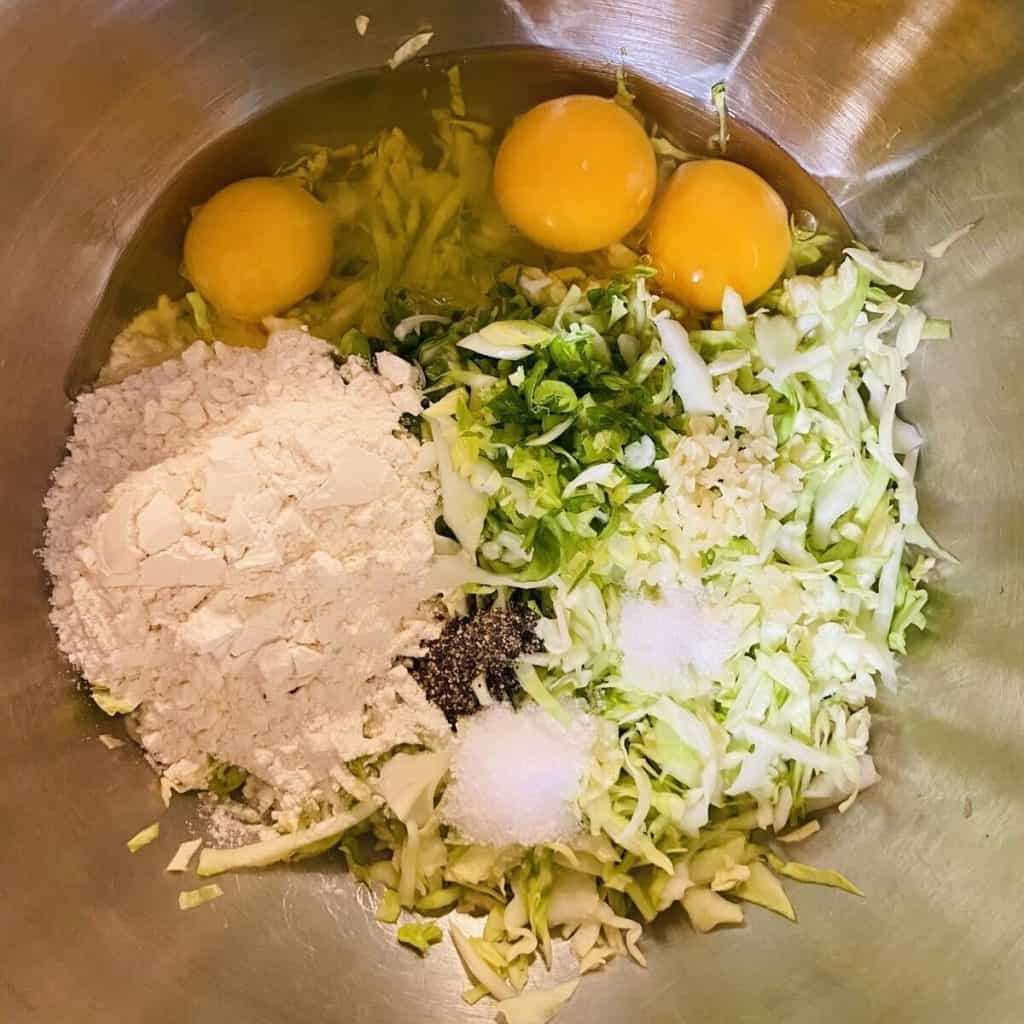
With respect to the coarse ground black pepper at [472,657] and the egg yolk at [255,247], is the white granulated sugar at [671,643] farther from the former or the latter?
the egg yolk at [255,247]

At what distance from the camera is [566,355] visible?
189 cm

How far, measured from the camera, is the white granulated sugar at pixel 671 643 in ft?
6.32

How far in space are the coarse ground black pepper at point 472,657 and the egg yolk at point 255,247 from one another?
776 millimetres

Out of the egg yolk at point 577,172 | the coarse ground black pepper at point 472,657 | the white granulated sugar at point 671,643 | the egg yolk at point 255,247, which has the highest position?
the egg yolk at point 577,172

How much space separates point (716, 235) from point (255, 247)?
93 centimetres

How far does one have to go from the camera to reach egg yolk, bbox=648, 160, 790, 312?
2.01 m

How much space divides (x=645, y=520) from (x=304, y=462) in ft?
2.16

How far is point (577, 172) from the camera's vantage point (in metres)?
1.97

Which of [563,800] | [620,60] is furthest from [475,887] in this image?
[620,60]

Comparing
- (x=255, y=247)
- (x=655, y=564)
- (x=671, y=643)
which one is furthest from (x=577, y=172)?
(x=671, y=643)

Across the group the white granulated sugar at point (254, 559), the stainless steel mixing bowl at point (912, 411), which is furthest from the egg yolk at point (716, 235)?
the white granulated sugar at point (254, 559)

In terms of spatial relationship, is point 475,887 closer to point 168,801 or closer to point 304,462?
point 168,801

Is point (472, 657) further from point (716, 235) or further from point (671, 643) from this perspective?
point (716, 235)

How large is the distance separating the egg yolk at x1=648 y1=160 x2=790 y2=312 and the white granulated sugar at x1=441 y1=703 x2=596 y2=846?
0.94 m
